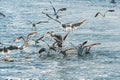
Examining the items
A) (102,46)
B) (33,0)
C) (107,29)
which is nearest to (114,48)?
(102,46)

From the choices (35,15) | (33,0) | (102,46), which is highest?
(102,46)

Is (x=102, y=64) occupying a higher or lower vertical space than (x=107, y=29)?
higher

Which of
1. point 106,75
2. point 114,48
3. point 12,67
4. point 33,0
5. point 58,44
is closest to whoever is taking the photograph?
point 106,75

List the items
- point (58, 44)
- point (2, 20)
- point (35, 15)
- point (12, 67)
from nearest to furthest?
point (12, 67) → point (58, 44) → point (2, 20) → point (35, 15)

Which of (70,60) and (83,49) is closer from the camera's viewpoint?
(70,60)

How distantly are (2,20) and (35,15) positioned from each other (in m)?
3.27

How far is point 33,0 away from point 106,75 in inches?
1326

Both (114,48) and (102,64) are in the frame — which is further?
(114,48)

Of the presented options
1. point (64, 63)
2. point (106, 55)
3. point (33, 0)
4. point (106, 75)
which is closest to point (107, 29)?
point (106, 55)

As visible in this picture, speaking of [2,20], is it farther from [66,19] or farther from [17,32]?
[17,32]

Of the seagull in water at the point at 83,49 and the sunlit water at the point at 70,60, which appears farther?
the seagull in water at the point at 83,49

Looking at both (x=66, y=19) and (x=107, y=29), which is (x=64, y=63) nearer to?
(x=107, y=29)

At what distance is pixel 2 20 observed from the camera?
92.7 ft

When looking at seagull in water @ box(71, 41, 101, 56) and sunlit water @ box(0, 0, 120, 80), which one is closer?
sunlit water @ box(0, 0, 120, 80)
